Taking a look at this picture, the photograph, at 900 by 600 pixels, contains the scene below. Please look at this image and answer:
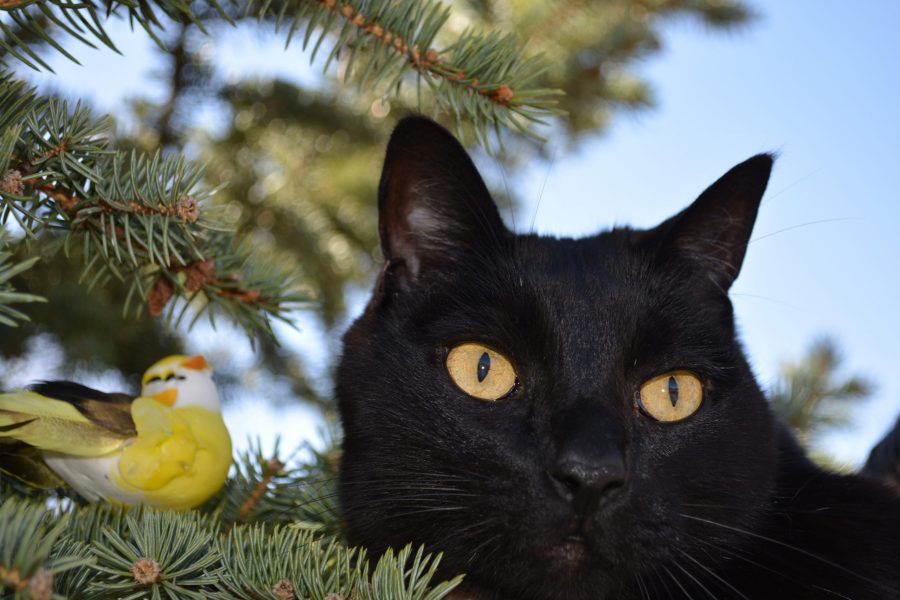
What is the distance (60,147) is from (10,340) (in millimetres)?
1032

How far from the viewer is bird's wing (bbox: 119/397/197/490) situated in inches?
40.9

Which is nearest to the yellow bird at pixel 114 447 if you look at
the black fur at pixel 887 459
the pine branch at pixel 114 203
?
the pine branch at pixel 114 203

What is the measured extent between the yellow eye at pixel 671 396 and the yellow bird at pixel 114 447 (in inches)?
25.1

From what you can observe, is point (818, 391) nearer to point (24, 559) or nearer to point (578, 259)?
point (578, 259)

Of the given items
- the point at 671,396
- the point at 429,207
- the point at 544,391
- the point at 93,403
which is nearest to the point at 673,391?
the point at 671,396

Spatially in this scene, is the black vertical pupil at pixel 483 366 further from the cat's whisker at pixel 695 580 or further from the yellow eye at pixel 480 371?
the cat's whisker at pixel 695 580

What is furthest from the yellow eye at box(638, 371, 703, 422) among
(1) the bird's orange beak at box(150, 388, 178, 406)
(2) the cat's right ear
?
(1) the bird's orange beak at box(150, 388, 178, 406)

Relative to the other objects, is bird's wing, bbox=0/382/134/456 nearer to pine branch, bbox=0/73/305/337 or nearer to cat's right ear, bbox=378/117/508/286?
pine branch, bbox=0/73/305/337

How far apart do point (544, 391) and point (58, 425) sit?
65 centimetres

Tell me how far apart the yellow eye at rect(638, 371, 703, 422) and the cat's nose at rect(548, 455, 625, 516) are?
0.20 m

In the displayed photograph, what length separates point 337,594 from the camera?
865mm

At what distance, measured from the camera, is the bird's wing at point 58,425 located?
0.94 metres

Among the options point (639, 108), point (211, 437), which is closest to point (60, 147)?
point (211, 437)

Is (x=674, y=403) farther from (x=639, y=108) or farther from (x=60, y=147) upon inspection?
(x=639, y=108)
